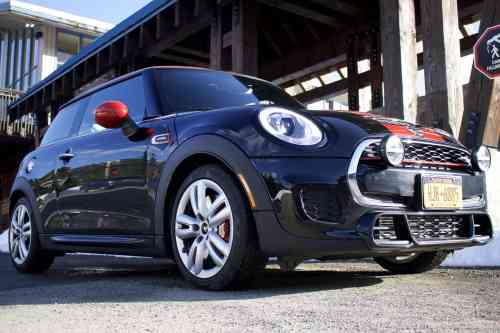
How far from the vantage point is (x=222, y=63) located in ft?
27.1

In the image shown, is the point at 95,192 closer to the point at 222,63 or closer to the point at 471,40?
the point at 222,63

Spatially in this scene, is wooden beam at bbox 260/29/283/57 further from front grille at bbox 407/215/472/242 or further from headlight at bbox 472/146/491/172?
front grille at bbox 407/215/472/242

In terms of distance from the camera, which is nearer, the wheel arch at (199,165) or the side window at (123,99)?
the wheel arch at (199,165)

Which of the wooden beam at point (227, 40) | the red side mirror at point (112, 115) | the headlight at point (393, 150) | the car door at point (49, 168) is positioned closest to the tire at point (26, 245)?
the car door at point (49, 168)

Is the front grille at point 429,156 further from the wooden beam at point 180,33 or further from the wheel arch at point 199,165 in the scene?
the wooden beam at point 180,33

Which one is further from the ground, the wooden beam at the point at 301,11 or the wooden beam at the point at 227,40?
the wooden beam at the point at 301,11

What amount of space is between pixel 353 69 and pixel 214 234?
828cm

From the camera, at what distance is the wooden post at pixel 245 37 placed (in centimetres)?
754

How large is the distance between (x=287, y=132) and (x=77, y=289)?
1.51 m

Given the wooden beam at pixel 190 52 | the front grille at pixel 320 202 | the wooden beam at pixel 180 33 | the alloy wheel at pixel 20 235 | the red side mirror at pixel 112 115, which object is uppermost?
the wooden beam at pixel 190 52

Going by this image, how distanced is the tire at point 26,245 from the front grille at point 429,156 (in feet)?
9.96

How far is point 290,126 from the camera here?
300 centimetres

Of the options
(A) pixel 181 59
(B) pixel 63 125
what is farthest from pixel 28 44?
(B) pixel 63 125

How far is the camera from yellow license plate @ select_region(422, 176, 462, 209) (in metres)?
2.98
